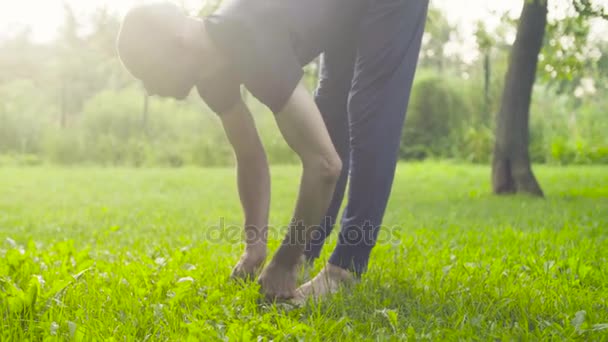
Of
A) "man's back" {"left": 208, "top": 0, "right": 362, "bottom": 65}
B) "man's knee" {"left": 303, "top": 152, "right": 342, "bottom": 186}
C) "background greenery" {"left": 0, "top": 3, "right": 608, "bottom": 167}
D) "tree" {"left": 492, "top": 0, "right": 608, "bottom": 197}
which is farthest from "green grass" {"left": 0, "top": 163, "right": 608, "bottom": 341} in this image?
"background greenery" {"left": 0, "top": 3, "right": 608, "bottom": 167}

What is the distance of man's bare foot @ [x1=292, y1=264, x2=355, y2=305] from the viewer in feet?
7.57

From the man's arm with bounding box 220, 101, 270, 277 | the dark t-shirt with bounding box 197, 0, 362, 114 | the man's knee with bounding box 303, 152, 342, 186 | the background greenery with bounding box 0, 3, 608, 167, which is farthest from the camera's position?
the background greenery with bounding box 0, 3, 608, 167

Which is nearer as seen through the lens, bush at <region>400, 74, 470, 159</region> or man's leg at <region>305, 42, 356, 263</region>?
man's leg at <region>305, 42, 356, 263</region>

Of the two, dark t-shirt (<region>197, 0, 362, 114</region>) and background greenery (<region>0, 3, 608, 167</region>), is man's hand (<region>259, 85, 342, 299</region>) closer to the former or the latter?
dark t-shirt (<region>197, 0, 362, 114</region>)

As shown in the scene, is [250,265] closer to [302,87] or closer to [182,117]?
[302,87]

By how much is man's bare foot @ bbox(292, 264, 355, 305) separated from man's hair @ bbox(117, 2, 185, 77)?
945 mm

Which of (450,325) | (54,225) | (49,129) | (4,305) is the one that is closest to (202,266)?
(4,305)

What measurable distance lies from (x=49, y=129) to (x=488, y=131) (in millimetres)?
11539

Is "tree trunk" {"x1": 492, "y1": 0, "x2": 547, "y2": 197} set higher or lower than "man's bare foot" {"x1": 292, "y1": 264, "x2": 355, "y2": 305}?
higher

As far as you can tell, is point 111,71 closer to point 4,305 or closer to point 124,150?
point 124,150

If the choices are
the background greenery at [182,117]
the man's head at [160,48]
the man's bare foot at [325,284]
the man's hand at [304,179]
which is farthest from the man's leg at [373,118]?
the background greenery at [182,117]

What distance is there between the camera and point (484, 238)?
13.1 feet

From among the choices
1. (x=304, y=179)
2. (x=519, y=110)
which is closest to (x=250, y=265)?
(x=304, y=179)

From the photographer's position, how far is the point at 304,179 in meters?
2.18
